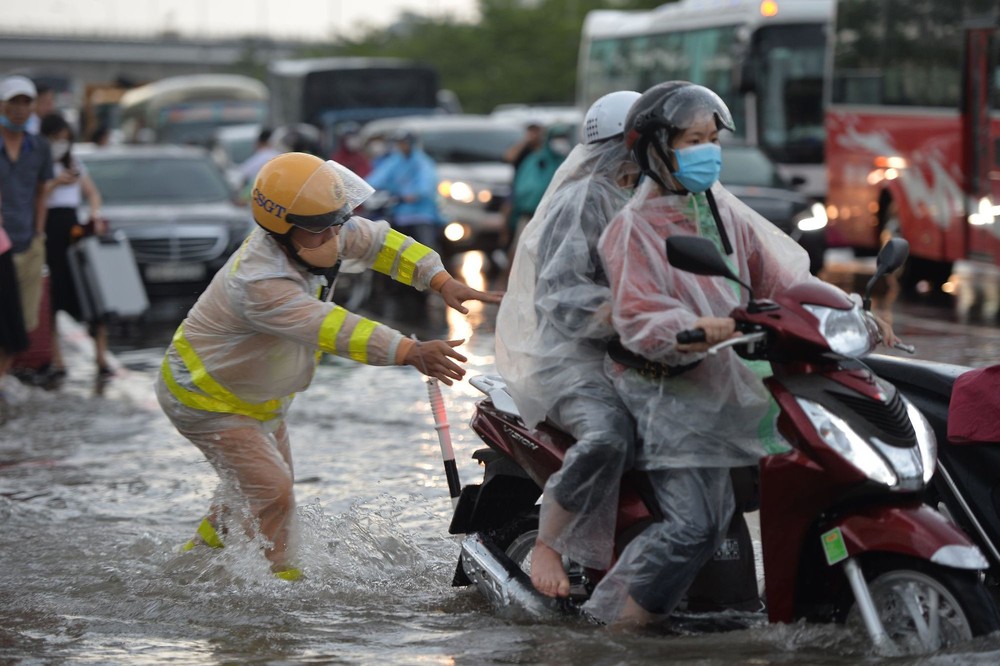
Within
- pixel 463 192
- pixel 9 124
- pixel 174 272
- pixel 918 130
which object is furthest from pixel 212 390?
pixel 463 192

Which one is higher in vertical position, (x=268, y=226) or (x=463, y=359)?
(x=268, y=226)

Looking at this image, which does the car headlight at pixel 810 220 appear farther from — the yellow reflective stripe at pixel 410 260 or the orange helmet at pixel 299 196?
the orange helmet at pixel 299 196

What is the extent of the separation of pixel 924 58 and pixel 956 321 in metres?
3.52

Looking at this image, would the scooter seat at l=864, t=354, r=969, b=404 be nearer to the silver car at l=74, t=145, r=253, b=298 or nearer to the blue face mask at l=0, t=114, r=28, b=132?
the blue face mask at l=0, t=114, r=28, b=132

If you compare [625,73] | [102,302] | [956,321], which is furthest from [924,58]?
[625,73]

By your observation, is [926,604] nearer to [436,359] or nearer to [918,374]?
[918,374]

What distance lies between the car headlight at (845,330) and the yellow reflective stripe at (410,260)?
71.8 inches

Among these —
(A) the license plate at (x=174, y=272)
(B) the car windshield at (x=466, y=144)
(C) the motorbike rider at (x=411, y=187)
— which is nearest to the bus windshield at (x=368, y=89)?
(B) the car windshield at (x=466, y=144)

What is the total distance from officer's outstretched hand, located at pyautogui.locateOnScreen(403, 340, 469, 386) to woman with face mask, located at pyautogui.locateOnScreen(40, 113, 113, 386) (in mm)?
7059

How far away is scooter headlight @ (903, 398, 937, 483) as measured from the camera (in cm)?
446

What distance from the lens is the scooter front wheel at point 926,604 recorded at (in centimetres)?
428

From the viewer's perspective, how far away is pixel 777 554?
4637 millimetres

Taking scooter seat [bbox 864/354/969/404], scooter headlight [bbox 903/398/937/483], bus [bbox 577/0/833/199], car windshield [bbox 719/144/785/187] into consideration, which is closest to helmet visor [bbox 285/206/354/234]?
scooter seat [bbox 864/354/969/404]

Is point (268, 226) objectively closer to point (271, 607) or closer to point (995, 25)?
point (271, 607)
